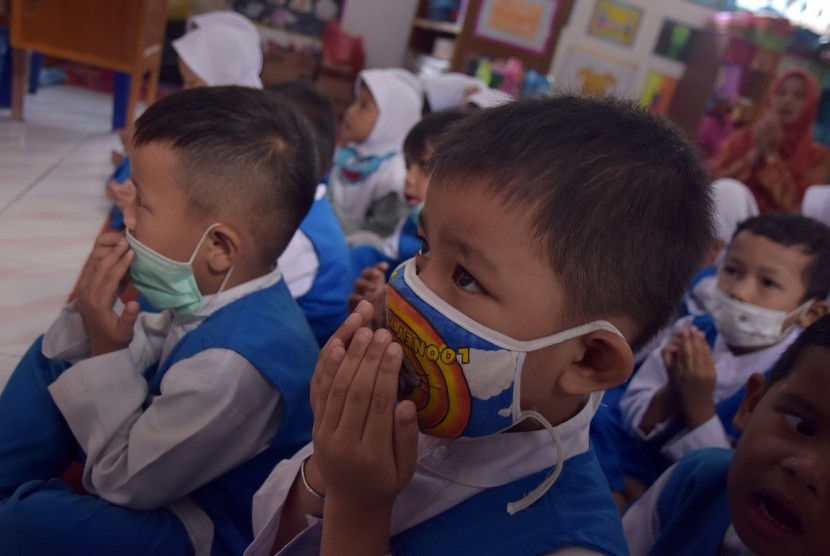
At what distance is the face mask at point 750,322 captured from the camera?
1.80 m

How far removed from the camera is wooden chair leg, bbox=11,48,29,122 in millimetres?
3766

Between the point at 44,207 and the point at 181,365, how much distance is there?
2.05 meters

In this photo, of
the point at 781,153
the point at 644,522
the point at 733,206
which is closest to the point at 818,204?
the point at 733,206

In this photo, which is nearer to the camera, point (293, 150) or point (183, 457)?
point (183, 457)

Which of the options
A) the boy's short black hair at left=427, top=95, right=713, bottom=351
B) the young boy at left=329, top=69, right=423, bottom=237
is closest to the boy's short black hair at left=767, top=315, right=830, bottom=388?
the boy's short black hair at left=427, top=95, right=713, bottom=351

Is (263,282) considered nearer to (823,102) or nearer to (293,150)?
(293,150)

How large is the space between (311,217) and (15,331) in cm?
86

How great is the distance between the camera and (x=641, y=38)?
21.3 ft

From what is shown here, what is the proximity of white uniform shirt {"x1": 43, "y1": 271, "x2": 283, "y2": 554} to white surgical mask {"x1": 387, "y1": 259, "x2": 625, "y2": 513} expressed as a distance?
370mm

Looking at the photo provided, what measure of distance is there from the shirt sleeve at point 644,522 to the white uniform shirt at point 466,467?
0.43m

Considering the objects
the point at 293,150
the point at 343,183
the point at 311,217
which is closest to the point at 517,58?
the point at 343,183

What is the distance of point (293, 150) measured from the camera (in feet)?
4.23

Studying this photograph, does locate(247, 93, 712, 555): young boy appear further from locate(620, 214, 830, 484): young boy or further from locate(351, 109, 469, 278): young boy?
locate(351, 109, 469, 278): young boy

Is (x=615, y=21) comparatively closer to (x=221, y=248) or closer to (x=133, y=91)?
(x=133, y=91)
